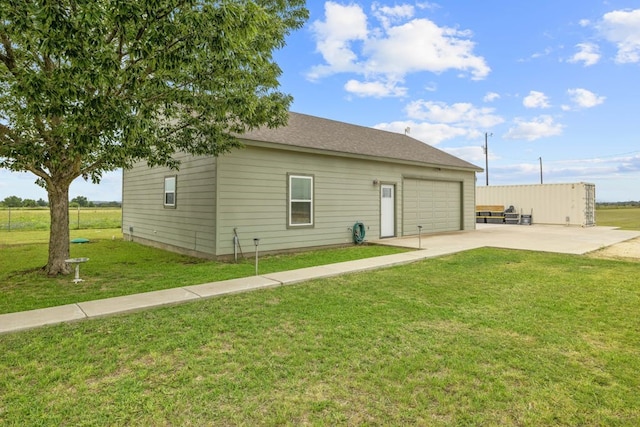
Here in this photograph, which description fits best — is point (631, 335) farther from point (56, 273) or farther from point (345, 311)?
point (56, 273)

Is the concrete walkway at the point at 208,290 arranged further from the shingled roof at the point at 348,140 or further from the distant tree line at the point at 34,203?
the distant tree line at the point at 34,203

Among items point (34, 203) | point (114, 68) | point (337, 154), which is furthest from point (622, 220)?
point (34, 203)

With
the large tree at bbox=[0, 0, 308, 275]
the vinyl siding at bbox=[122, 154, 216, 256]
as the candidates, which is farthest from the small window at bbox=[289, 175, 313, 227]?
the large tree at bbox=[0, 0, 308, 275]

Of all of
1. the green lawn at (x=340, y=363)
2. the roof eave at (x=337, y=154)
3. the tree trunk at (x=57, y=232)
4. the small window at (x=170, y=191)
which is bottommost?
the green lawn at (x=340, y=363)

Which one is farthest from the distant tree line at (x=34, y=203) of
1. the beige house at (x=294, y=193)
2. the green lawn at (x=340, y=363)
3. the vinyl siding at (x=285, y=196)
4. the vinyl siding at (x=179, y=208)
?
the green lawn at (x=340, y=363)

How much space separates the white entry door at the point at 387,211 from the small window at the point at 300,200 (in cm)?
328

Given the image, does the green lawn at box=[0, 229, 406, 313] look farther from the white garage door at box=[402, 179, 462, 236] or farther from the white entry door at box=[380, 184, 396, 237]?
the white garage door at box=[402, 179, 462, 236]

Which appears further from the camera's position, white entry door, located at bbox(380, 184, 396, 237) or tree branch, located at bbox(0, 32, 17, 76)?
white entry door, located at bbox(380, 184, 396, 237)

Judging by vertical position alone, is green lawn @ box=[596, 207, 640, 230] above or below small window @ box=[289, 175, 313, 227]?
below

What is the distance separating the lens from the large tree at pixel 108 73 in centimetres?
417

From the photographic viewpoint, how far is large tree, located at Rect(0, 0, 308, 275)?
4.17m

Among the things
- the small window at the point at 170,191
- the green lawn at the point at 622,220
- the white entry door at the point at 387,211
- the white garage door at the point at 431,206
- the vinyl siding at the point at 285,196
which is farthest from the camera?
the green lawn at the point at 622,220

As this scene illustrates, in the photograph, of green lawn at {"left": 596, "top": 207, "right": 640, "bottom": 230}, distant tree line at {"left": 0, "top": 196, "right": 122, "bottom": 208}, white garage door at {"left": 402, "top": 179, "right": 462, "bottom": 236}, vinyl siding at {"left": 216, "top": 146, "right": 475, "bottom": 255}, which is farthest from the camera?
distant tree line at {"left": 0, "top": 196, "right": 122, "bottom": 208}

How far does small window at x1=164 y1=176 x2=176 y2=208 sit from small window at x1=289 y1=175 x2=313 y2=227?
3736 millimetres
